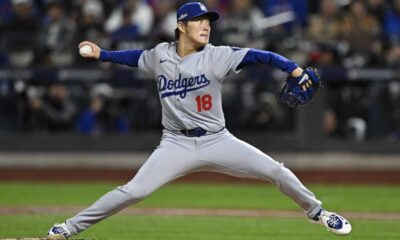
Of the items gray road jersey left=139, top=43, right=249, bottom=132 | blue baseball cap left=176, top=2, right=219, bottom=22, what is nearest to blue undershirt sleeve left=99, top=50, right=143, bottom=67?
gray road jersey left=139, top=43, right=249, bottom=132

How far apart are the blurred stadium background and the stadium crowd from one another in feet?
0.06

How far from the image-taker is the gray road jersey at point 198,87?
7.27m

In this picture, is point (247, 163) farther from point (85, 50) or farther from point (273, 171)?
point (85, 50)

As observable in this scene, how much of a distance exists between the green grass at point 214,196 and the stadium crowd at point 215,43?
1.39 meters

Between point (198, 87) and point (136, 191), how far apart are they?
0.94 metres

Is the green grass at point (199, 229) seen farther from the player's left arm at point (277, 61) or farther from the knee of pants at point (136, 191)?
the player's left arm at point (277, 61)

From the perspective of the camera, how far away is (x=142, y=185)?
278 inches

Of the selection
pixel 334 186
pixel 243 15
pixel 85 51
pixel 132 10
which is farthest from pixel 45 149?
pixel 85 51

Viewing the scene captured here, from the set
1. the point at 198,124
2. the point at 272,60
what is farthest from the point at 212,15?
the point at 198,124

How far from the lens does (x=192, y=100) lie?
7.29 meters

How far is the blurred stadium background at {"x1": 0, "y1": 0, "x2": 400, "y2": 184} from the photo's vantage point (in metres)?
15.7

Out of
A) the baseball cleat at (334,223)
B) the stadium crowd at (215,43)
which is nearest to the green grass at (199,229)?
the baseball cleat at (334,223)

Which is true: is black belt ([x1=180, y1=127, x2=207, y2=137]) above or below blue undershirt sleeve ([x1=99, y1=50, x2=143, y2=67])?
below

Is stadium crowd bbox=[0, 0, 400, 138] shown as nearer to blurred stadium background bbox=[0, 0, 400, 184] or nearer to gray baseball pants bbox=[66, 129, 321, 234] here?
blurred stadium background bbox=[0, 0, 400, 184]
